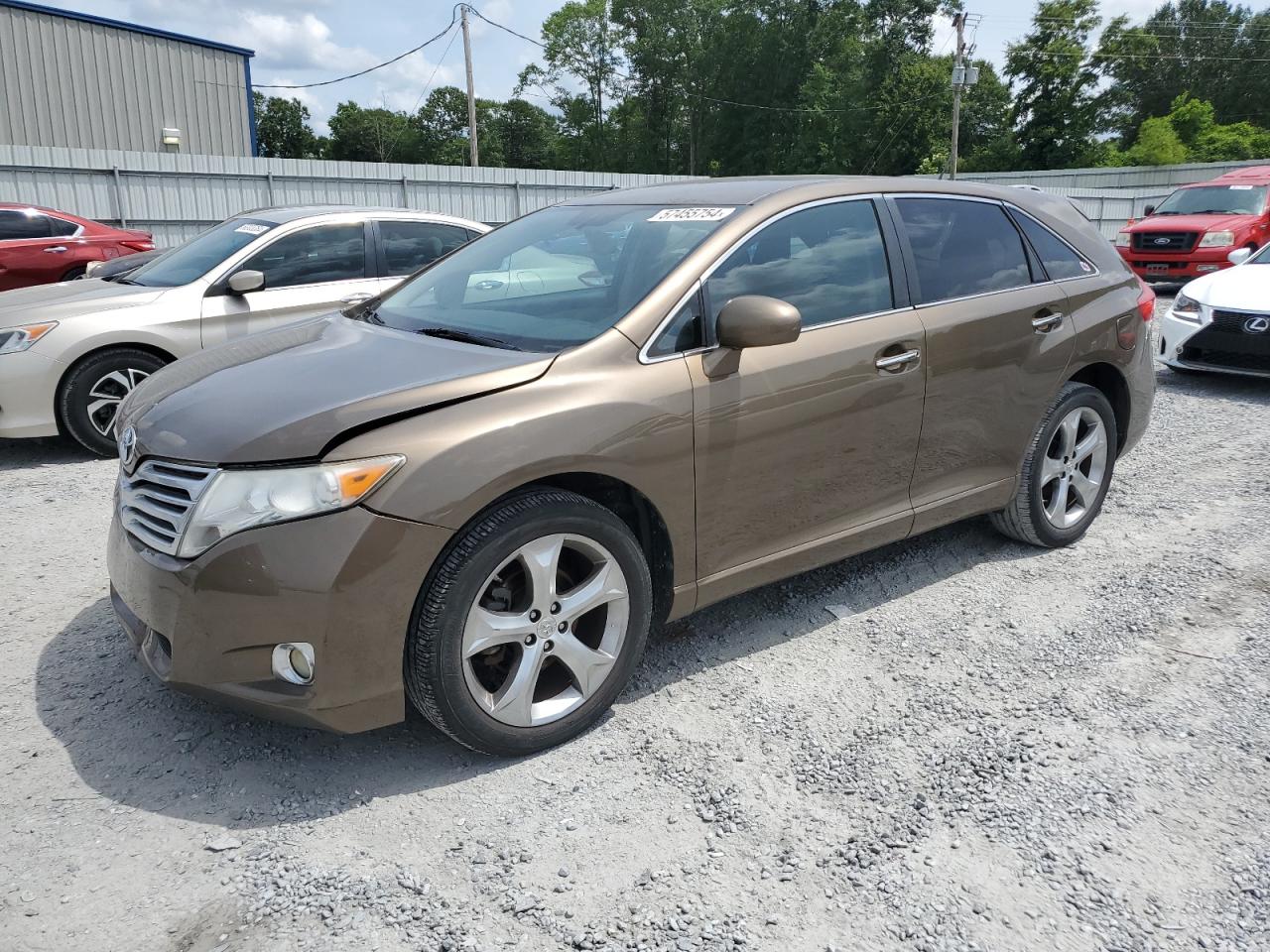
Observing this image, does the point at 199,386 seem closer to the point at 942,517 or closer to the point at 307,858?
the point at 307,858

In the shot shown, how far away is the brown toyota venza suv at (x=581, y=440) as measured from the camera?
2605 millimetres

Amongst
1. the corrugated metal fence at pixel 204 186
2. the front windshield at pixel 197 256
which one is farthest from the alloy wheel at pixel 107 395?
the corrugated metal fence at pixel 204 186

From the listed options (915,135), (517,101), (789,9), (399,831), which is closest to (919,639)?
(399,831)

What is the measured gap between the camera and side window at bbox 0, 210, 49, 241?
11266mm

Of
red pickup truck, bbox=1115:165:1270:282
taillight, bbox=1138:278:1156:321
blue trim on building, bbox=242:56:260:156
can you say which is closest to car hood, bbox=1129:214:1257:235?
red pickup truck, bbox=1115:165:1270:282

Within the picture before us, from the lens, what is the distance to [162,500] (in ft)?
9.10

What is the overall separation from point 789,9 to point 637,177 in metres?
47.7

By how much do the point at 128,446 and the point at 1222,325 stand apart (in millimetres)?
8364

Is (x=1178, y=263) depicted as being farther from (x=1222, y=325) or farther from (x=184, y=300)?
(x=184, y=300)

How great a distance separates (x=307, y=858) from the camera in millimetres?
2518

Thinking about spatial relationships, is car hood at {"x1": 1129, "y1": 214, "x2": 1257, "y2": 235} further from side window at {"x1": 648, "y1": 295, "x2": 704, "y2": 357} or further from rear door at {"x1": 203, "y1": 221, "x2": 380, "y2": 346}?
side window at {"x1": 648, "y1": 295, "x2": 704, "y2": 357}

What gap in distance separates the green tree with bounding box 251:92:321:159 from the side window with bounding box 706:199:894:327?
88.8 metres

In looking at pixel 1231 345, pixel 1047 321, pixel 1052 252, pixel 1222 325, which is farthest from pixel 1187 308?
pixel 1047 321

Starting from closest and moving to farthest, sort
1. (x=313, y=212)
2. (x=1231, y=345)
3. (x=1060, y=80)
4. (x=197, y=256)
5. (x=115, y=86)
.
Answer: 1. (x=197, y=256)
2. (x=313, y=212)
3. (x=1231, y=345)
4. (x=115, y=86)
5. (x=1060, y=80)
